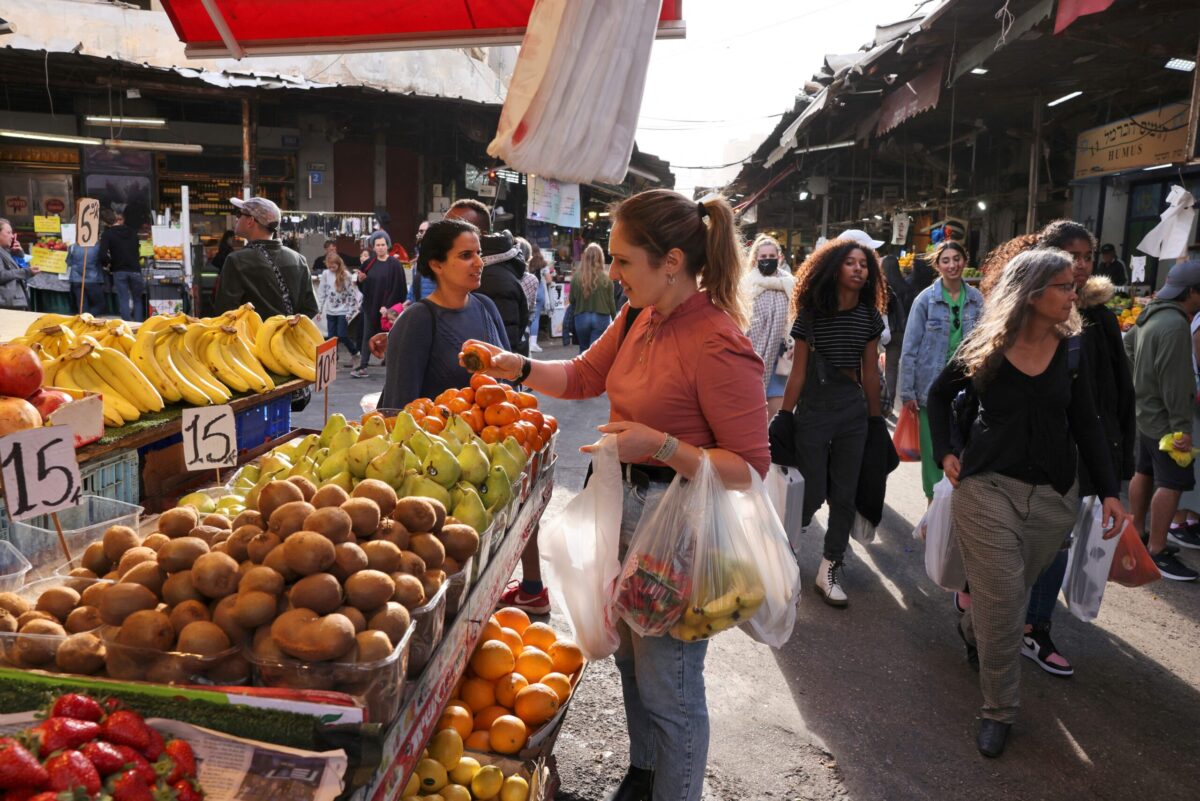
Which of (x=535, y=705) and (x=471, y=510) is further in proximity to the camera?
(x=535, y=705)

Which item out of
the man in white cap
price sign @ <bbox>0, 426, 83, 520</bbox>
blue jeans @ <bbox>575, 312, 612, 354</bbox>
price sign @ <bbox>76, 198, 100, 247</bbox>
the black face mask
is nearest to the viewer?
price sign @ <bbox>0, 426, 83, 520</bbox>

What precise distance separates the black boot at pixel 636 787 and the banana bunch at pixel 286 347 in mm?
2948

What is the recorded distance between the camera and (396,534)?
6.29ft

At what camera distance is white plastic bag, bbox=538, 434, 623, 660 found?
103 inches

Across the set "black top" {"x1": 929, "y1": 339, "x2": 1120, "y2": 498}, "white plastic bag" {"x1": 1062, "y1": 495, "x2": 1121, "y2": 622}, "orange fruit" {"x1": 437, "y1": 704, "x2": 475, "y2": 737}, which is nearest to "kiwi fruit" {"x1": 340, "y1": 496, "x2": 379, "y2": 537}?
"orange fruit" {"x1": 437, "y1": 704, "x2": 475, "y2": 737}

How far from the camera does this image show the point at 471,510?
7.61 feet

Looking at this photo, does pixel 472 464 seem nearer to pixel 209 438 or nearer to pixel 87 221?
pixel 209 438

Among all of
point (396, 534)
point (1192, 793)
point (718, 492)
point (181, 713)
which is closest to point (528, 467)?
point (718, 492)

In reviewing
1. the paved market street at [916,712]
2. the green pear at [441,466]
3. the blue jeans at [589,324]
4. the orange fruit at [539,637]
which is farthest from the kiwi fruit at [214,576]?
the blue jeans at [589,324]

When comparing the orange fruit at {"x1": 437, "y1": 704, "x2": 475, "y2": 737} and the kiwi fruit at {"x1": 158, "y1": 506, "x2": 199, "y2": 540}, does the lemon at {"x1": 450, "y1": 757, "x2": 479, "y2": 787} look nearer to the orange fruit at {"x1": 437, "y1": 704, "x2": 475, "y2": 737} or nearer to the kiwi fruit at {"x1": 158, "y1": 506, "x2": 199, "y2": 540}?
the orange fruit at {"x1": 437, "y1": 704, "x2": 475, "y2": 737}

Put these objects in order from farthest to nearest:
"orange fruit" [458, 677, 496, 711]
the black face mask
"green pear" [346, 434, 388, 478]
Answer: the black face mask, "orange fruit" [458, 677, 496, 711], "green pear" [346, 434, 388, 478]

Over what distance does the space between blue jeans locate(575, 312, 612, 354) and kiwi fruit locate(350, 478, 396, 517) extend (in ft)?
32.7

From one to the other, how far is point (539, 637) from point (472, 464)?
1.06m

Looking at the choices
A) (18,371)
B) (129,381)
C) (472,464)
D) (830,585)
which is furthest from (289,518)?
(830,585)
